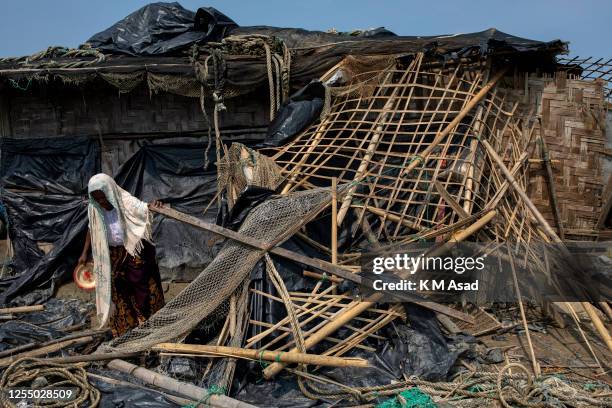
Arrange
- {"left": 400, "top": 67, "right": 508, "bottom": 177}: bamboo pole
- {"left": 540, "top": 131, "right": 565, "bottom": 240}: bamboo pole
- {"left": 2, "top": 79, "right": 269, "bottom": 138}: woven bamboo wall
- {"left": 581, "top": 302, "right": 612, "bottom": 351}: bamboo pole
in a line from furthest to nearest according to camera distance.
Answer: {"left": 2, "top": 79, "right": 269, "bottom": 138}: woven bamboo wall → {"left": 540, "top": 131, "right": 565, "bottom": 240}: bamboo pole → {"left": 400, "top": 67, "right": 508, "bottom": 177}: bamboo pole → {"left": 581, "top": 302, "right": 612, "bottom": 351}: bamboo pole

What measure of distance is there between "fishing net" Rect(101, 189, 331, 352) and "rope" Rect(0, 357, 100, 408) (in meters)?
0.43

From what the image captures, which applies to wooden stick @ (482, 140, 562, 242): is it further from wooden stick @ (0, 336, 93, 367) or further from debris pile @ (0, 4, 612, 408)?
wooden stick @ (0, 336, 93, 367)

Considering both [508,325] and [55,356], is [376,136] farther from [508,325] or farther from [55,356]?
[55,356]

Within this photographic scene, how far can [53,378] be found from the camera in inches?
169

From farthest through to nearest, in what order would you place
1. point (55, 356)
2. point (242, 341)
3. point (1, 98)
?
point (1, 98)
point (55, 356)
point (242, 341)

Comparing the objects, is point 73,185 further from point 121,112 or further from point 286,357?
point 286,357

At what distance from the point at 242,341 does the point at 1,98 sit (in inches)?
210

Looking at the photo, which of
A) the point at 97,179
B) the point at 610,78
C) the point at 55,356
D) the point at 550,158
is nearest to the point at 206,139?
the point at 97,179

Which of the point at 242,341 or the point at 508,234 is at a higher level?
the point at 508,234

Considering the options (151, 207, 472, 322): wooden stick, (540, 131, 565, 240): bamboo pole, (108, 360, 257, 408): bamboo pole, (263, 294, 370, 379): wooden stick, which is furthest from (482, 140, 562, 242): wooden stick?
(108, 360, 257, 408): bamboo pole

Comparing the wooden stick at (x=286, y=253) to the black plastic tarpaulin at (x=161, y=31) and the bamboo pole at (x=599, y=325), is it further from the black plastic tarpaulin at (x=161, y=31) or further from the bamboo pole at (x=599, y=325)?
the black plastic tarpaulin at (x=161, y=31)

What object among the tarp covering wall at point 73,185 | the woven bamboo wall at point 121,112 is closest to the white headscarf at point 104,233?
the tarp covering wall at point 73,185

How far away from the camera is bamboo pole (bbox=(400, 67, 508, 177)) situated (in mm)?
5988

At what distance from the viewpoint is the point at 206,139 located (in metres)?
7.91
